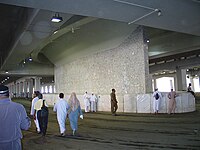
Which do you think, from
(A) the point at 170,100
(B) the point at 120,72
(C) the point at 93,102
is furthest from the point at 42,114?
(B) the point at 120,72

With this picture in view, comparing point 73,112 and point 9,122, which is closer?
point 9,122

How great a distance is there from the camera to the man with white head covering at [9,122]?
246 cm

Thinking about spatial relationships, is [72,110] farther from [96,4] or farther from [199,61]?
[199,61]

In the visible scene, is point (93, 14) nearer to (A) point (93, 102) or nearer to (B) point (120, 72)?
(B) point (120, 72)

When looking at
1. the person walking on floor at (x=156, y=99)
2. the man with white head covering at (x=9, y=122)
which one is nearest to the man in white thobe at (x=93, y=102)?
the person walking on floor at (x=156, y=99)

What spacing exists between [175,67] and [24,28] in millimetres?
24872

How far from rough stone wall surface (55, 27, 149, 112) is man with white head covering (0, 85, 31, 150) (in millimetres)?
12370

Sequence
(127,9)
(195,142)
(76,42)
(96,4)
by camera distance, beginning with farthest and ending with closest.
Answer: (76,42) → (127,9) → (96,4) → (195,142)

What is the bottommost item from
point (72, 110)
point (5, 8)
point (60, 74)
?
point (72, 110)

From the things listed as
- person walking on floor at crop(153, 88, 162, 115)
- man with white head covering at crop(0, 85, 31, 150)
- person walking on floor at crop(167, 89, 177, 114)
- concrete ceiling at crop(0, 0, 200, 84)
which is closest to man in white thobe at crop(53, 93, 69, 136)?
concrete ceiling at crop(0, 0, 200, 84)

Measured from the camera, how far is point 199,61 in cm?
2638

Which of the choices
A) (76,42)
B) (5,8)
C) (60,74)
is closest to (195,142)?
(5,8)

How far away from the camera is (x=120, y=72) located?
16.4 meters

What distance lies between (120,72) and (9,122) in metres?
14.1
